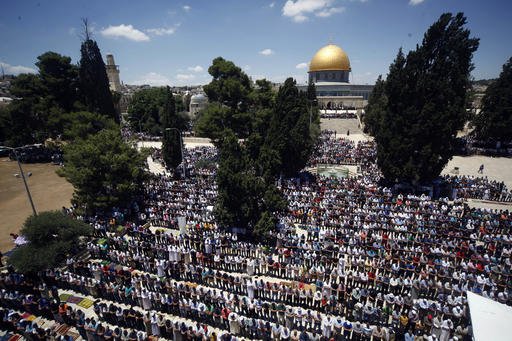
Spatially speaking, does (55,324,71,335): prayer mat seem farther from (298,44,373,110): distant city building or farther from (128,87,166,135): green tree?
(298,44,373,110): distant city building

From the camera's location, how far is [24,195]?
2711 cm

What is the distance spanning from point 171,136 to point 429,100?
22.9 meters

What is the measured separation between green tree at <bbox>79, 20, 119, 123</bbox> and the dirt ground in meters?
9.51

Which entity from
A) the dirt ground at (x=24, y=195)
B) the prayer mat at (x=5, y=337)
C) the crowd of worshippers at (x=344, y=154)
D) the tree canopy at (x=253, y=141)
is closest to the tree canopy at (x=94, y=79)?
the dirt ground at (x=24, y=195)

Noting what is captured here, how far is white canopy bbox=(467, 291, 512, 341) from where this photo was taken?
8.11m

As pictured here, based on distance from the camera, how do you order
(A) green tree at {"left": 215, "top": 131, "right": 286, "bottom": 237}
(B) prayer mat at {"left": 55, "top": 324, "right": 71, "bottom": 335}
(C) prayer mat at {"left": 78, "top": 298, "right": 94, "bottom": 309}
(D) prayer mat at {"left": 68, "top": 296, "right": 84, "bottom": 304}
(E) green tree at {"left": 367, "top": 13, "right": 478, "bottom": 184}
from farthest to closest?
(E) green tree at {"left": 367, "top": 13, "right": 478, "bottom": 184} < (A) green tree at {"left": 215, "top": 131, "right": 286, "bottom": 237} < (D) prayer mat at {"left": 68, "top": 296, "right": 84, "bottom": 304} < (C) prayer mat at {"left": 78, "top": 298, "right": 94, "bottom": 309} < (B) prayer mat at {"left": 55, "top": 324, "right": 71, "bottom": 335}

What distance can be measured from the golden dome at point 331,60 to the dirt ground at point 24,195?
58.4m

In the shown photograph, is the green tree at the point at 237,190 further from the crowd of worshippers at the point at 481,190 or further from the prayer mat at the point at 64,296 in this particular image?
the crowd of worshippers at the point at 481,190

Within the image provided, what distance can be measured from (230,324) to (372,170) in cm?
2258

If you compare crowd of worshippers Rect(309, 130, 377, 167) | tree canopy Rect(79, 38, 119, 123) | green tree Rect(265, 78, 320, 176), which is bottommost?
crowd of worshippers Rect(309, 130, 377, 167)

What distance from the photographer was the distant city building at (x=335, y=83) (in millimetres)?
66438

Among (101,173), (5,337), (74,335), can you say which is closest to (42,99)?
(101,173)

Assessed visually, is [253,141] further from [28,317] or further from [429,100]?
[28,317]

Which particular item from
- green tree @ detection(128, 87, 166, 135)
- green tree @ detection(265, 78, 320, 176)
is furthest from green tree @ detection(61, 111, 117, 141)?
green tree @ detection(128, 87, 166, 135)
